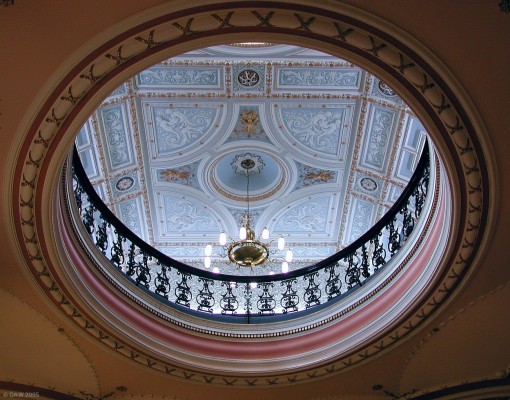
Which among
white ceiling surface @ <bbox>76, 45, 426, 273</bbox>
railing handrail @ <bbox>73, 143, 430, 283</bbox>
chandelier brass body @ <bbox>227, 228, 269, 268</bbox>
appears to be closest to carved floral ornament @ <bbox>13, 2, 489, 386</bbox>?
railing handrail @ <bbox>73, 143, 430, 283</bbox>

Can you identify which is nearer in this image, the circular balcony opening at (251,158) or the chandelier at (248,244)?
the chandelier at (248,244)

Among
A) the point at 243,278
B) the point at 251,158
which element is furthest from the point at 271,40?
the point at 251,158

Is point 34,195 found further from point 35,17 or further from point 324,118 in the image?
point 324,118

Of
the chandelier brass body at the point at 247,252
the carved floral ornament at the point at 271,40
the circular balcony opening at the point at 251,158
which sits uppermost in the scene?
the circular balcony opening at the point at 251,158

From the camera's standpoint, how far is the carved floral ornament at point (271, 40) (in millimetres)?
3740

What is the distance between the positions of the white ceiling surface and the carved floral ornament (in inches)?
207

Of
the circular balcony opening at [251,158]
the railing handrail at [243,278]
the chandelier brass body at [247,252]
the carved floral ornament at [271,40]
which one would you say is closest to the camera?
the carved floral ornament at [271,40]

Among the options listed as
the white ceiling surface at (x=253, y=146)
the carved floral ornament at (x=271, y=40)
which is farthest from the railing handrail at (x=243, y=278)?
the white ceiling surface at (x=253, y=146)

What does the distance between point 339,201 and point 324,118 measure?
8.16ft

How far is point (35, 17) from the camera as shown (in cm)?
354

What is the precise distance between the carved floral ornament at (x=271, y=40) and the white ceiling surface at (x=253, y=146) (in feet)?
17.3

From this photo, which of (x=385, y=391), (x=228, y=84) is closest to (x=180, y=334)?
(x=385, y=391)

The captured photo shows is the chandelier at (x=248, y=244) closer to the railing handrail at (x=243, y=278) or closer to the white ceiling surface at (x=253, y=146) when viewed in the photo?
the white ceiling surface at (x=253, y=146)

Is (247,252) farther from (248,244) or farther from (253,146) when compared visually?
(253,146)
